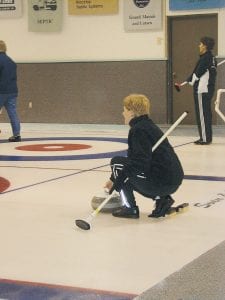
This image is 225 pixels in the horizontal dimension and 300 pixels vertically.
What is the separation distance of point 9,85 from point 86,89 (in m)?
3.54

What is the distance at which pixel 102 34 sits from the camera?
1391 cm

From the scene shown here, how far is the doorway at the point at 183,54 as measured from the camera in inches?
523

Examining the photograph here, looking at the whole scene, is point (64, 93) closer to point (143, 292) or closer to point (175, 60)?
point (175, 60)

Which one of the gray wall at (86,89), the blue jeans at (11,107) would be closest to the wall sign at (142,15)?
the gray wall at (86,89)

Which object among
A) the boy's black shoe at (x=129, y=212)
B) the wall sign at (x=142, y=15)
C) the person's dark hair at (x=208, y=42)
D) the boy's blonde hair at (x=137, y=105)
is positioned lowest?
the boy's black shoe at (x=129, y=212)

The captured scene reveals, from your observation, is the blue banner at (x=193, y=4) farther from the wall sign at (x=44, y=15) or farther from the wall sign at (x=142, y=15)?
the wall sign at (x=44, y=15)

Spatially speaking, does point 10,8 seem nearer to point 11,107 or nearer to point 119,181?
point 11,107

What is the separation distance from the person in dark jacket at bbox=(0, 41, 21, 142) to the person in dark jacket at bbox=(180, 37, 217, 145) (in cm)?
292

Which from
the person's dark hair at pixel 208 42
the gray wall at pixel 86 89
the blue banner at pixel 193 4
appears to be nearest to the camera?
the person's dark hair at pixel 208 42

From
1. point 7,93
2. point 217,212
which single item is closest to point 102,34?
point 7,93

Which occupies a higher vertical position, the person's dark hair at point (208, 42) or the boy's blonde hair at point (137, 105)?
the person's dark hair at point (208, 42)

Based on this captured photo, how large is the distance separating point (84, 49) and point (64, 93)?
1.08m

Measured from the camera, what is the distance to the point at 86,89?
14.3 meters

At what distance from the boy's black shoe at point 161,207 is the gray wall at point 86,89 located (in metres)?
8.25
